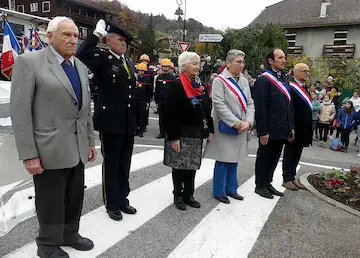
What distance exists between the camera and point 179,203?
414 centimetres

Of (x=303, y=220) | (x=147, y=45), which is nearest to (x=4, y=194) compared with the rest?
(x=303, y=220)

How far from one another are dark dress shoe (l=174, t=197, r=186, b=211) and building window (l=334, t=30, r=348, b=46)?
31204 mm

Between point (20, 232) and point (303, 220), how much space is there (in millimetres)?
3253

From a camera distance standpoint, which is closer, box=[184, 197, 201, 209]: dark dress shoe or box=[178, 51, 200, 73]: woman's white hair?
box=[178, 51, 200, 73]: woman's white hair

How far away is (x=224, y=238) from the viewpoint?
3443 mm

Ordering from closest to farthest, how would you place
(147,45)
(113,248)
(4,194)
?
(113,248) < (4,194) < (147,45)

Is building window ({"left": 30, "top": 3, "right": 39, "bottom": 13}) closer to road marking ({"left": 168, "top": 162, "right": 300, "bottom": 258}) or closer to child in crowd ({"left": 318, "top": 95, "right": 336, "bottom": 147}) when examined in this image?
child in crowd ({"left": 318, "top": 95, "right": 336, "bottom": 147})

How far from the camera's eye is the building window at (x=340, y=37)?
2998 centimetres

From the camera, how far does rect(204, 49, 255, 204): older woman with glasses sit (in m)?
4.12

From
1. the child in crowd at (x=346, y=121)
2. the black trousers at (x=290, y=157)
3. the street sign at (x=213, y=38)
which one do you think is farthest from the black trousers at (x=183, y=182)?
the street sign at (x=213, y=38)

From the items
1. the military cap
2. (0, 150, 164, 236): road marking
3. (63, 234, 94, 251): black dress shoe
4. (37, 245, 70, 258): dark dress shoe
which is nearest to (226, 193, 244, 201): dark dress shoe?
(0, 150, 164, 236): road marking

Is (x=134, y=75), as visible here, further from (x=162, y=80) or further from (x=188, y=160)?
(x=162, y=80)

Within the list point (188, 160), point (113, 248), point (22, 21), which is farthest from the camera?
point (22, 21)

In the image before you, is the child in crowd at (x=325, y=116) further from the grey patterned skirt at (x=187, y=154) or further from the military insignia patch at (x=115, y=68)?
the military insignia patch at (x=115, y=68)
